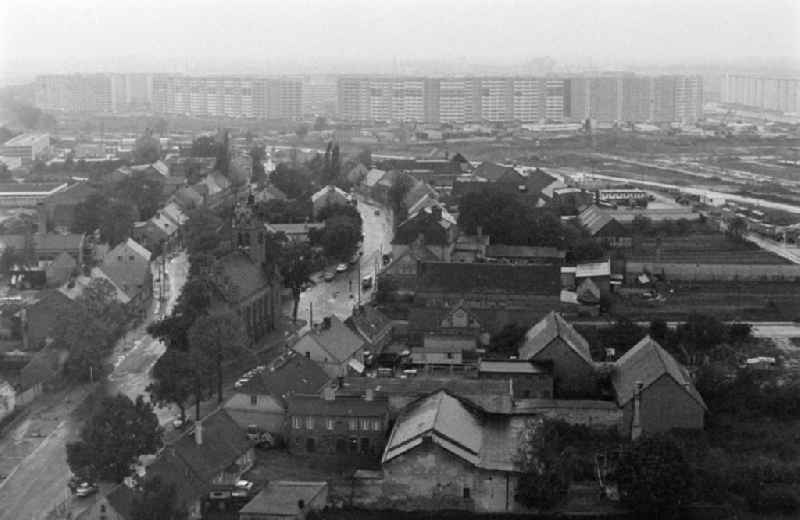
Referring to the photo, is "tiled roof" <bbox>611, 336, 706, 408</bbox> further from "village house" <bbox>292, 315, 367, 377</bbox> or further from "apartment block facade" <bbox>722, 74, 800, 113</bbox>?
"apartment block facade" <bbox>722, 74, 800, 113</bbox>

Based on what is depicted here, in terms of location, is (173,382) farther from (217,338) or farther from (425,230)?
(425,230)

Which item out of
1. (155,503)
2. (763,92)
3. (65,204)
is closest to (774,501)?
(155,503)

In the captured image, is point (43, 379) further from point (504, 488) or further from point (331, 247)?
point (331, 247)

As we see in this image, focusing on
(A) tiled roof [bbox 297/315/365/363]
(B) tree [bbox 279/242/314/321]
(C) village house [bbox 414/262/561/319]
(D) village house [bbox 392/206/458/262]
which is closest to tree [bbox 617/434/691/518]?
(A) tiled roof [bbox 297/315/365/363]

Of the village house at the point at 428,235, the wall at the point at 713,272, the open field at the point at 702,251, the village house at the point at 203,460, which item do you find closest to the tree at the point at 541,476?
the village house at the point at 203,460

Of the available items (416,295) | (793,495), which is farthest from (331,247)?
(793,495)
